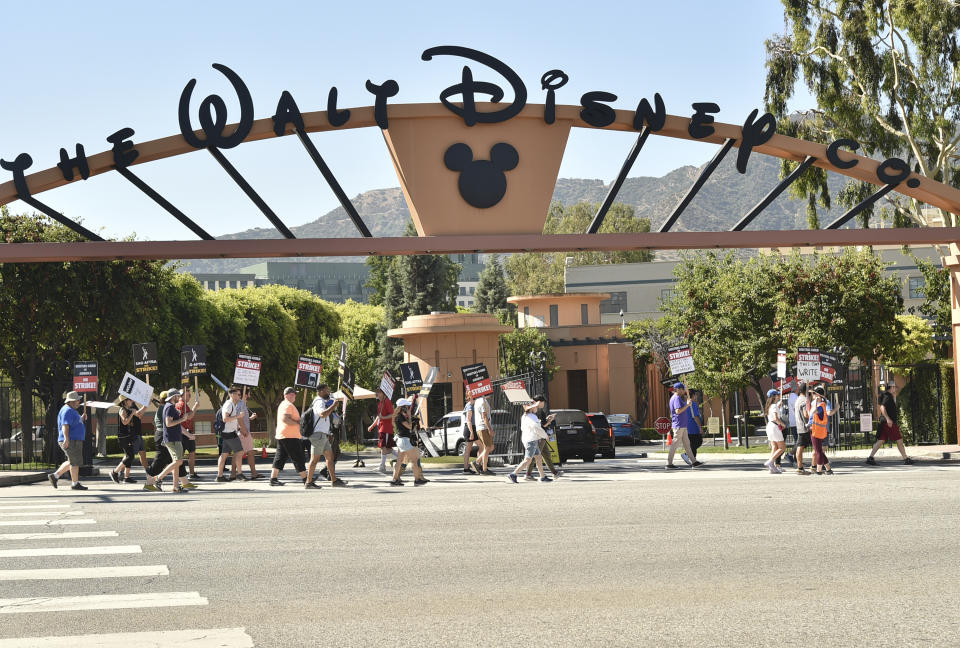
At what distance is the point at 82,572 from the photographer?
10070 millimetres

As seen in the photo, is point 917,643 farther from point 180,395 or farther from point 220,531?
point 180,395

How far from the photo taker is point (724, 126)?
21484mm

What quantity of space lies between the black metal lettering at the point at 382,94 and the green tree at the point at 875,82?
1963cm

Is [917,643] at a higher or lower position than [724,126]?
lower

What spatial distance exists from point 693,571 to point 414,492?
903 centimetres

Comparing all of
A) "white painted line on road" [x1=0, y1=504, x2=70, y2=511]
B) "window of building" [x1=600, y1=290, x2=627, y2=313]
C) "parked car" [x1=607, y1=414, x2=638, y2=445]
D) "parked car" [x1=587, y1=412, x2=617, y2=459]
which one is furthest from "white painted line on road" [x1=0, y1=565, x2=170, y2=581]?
"window of building" [x1=600, y1=290, x2=627, y2=313]

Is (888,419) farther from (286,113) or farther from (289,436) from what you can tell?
(286,113)

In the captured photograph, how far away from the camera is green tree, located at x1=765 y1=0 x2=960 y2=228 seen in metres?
34.0

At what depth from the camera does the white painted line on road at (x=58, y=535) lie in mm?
12625

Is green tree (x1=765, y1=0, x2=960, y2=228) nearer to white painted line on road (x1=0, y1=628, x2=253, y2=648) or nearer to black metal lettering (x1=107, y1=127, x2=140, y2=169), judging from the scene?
black metal lettering (x1=107, y1=127, x2=140, y2=169)

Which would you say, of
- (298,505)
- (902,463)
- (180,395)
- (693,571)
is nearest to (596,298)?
(902,463)

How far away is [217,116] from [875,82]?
23744 millimetres

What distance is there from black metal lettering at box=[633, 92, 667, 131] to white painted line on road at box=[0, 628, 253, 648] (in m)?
15.5

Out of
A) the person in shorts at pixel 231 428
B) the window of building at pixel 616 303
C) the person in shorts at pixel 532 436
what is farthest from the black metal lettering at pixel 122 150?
the window of building at pixel 616 303
